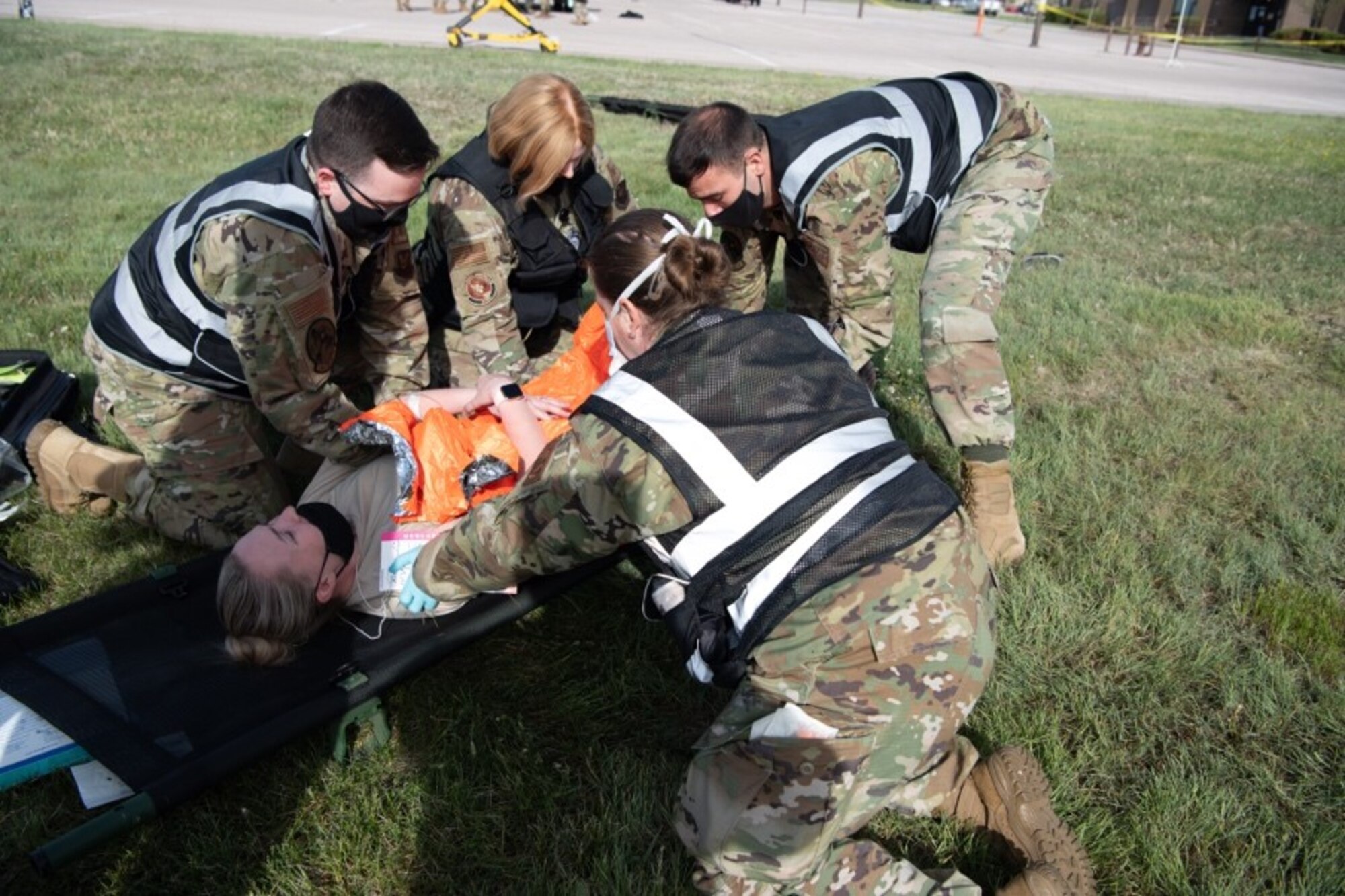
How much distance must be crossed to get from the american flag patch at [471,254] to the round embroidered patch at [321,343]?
1033mm

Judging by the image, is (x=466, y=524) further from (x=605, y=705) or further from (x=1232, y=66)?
(x=1232, y=66)

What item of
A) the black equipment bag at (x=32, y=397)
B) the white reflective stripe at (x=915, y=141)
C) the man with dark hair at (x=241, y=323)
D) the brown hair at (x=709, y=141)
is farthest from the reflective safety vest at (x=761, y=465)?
the black equipment bag at (x=32, y=397)

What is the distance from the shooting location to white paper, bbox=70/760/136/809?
8.42ft

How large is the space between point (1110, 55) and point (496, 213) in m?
31.9

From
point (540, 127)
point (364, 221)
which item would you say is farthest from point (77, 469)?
point (540, 127)

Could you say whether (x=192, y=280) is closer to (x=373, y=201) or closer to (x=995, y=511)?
(x=373, y=201)

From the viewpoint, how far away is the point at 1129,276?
728 cm

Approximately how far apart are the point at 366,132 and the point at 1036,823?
2.86 metres

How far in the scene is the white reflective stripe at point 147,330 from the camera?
3.61 m

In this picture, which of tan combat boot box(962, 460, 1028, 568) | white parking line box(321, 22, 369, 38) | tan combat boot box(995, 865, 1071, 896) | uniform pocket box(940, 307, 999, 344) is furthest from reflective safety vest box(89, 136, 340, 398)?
white parking line box(321, 22, 369, 38)

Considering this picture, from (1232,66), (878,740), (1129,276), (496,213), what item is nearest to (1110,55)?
(1232,66)

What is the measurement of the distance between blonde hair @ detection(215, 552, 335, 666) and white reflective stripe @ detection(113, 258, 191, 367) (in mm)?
1122

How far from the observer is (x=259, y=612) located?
286 cm

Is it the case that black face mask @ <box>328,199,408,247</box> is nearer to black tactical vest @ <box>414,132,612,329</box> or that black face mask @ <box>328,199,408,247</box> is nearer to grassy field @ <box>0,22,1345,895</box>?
black tactical vest @ <box>414,132,612,329</box>
